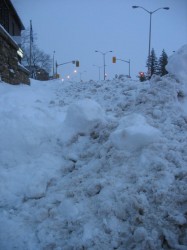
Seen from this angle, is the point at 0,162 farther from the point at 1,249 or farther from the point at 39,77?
the point at 39,77

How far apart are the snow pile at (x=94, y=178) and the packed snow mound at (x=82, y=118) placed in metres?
0.03

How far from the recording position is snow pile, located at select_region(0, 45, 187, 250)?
3.91m

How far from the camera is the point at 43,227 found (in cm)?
421

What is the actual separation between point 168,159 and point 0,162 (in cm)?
347

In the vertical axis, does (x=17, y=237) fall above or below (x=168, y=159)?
below

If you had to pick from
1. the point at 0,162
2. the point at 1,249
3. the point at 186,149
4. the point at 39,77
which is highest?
the point at 39,77

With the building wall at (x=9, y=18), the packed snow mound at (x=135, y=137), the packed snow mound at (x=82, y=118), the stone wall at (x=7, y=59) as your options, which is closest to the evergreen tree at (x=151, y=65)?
the building wall at (x=9, y=18)

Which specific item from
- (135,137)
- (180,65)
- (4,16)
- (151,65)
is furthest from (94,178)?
(151,65)

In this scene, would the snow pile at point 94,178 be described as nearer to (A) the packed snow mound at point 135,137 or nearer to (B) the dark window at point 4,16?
(A) the packed snow mound at point 135,137

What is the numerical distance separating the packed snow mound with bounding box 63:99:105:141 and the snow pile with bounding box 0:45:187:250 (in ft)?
0.08

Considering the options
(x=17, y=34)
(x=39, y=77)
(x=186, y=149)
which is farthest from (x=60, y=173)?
(x=39, y=77)

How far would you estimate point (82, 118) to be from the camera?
7023 mm

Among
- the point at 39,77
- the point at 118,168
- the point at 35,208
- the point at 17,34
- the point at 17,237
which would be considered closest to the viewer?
the point at 17,237

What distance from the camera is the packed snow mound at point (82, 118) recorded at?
700cm
